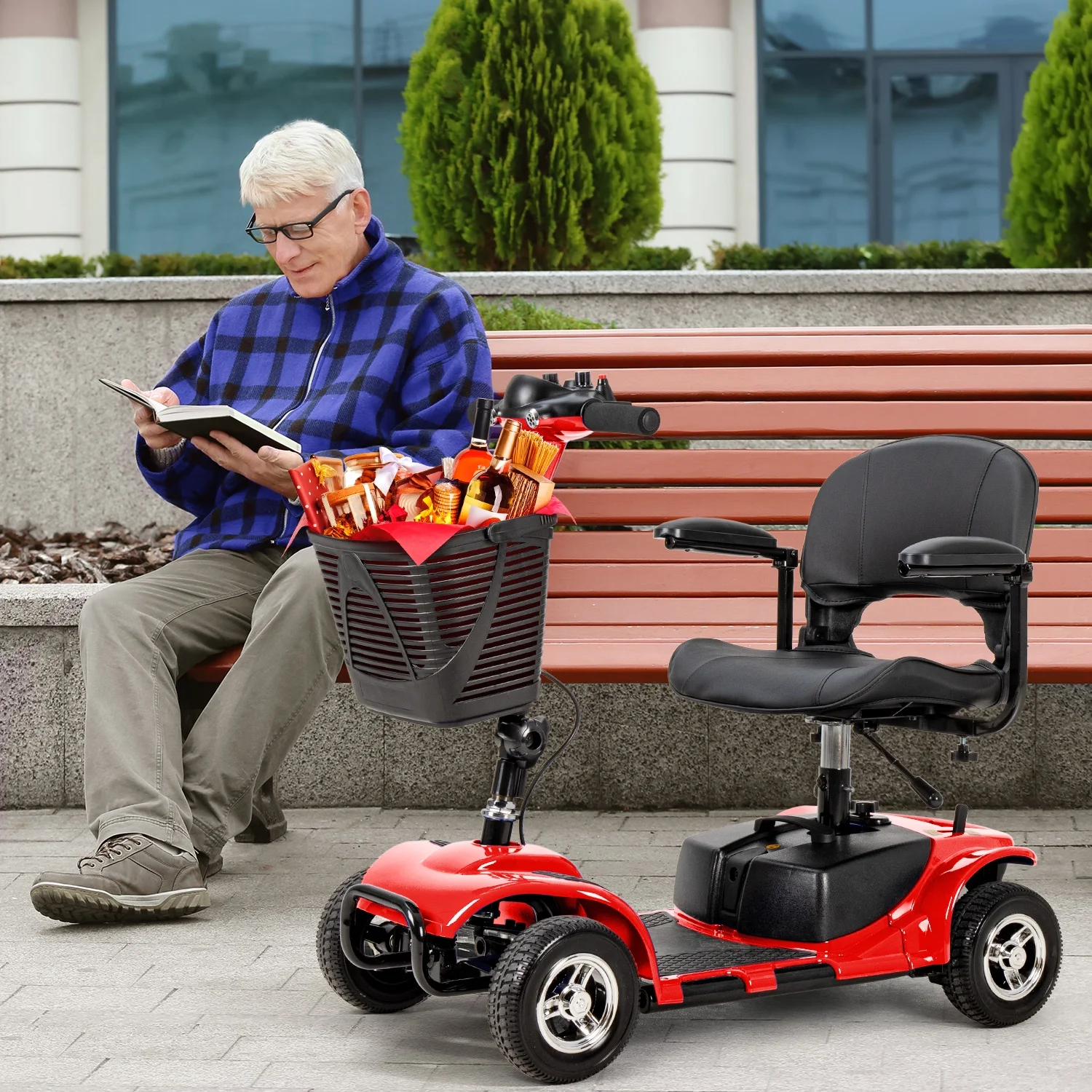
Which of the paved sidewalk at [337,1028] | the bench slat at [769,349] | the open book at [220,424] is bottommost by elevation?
the paved sidewalk at [337,1028]

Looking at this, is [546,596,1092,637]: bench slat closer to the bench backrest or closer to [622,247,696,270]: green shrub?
the bench backrest

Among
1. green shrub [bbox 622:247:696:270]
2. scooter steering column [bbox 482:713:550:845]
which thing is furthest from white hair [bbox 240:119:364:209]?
green shrub [bbox 622:247:696:270]

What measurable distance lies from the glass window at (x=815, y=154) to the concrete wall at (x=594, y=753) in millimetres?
8287

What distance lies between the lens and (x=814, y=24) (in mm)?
13016

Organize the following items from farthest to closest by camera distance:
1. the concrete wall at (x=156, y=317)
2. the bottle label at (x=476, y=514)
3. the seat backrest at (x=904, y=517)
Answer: the concrete wall at (x=156, y=317) → the seat backrest at (x=904, y=517) → the bottle label at (x=476, y=514)

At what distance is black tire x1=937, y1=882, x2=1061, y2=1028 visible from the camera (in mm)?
3396

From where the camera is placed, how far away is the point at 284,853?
4.80 meters

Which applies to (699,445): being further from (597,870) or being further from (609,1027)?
(609,1027)

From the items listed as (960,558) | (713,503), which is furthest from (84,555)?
(960,558)

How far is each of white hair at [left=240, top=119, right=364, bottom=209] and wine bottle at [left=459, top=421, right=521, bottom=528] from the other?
1.27 metres

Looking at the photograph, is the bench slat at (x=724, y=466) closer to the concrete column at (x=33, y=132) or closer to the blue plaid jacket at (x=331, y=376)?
the blue plaid jacket at (x=331, y=376)

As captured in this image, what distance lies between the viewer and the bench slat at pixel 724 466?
16.4 feet

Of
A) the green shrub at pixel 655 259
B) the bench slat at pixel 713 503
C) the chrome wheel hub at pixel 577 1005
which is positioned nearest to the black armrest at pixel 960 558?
the chrome wheel hub at pixel 577 1005

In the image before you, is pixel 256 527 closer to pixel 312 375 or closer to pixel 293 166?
pixel 312 375
